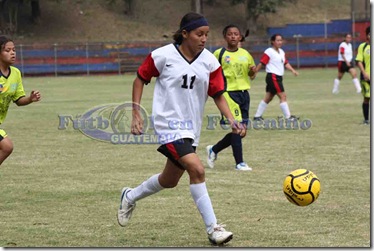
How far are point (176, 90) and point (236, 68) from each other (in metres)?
5.25

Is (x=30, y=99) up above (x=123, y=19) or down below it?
above

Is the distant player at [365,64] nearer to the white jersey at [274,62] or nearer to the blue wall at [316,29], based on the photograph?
the white jersey at [274,62]

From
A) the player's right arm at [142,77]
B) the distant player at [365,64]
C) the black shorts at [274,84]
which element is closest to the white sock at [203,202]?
the player's right arm at [142,77]

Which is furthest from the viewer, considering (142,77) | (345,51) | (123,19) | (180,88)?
(123,19)

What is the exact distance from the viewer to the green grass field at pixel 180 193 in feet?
22.4

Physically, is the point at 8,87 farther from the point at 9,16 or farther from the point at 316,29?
the point at 316,29

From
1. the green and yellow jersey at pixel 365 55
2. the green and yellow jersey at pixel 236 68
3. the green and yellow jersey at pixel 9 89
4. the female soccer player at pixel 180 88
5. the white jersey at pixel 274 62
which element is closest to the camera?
the female soccer player at pixel 180 88

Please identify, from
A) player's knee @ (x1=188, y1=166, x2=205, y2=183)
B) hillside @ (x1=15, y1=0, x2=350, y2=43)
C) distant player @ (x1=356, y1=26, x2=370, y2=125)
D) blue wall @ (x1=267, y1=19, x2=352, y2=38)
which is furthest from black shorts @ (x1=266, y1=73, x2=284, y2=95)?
blue wall @ (x1=267, y1=19, x2=352, y2=38)

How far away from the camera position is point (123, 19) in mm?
58562

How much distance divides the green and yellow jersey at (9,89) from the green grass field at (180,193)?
98 centimetres

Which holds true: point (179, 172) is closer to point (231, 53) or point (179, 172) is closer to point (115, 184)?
point (115, 184)

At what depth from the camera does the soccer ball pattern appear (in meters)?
7.24

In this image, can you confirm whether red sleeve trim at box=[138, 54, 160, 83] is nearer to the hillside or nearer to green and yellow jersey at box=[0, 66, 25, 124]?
green and yellow jersey at box=[0, 66, 25, 124]

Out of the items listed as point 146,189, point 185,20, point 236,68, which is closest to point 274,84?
point 236,68
